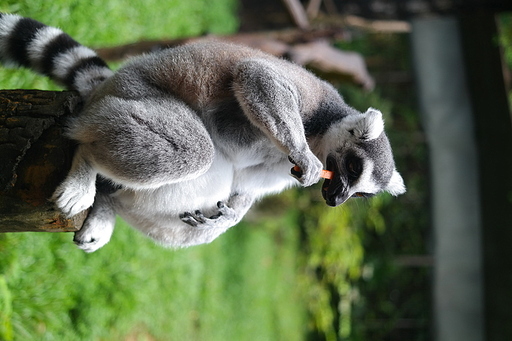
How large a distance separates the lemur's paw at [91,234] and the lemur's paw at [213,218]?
46 centimetres

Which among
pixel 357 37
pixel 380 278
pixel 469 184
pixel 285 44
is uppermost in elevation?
pixel 285 44

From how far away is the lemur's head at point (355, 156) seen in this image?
8.61 ft

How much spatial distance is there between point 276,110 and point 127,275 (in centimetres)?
341

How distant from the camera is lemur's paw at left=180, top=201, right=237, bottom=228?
2.57 meters

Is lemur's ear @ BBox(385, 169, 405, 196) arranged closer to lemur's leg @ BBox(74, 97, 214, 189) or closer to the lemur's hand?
the lemur's hand

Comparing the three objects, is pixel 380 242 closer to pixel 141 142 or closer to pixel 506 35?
pixel 506 35

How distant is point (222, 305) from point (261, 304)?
2.08 metres

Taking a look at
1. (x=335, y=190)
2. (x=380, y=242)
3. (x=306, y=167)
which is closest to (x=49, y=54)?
(x=306, y=167)

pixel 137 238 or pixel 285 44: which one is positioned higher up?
pixel 285 44

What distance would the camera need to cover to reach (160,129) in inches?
87.5

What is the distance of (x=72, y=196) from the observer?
223cm

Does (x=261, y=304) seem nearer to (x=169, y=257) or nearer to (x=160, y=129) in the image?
(x=169, y=257)

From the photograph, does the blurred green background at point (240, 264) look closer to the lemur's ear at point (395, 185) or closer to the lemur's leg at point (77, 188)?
the lemur's leg at point (77, 188)

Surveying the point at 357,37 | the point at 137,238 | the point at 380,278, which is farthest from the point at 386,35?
the point at 137,238
